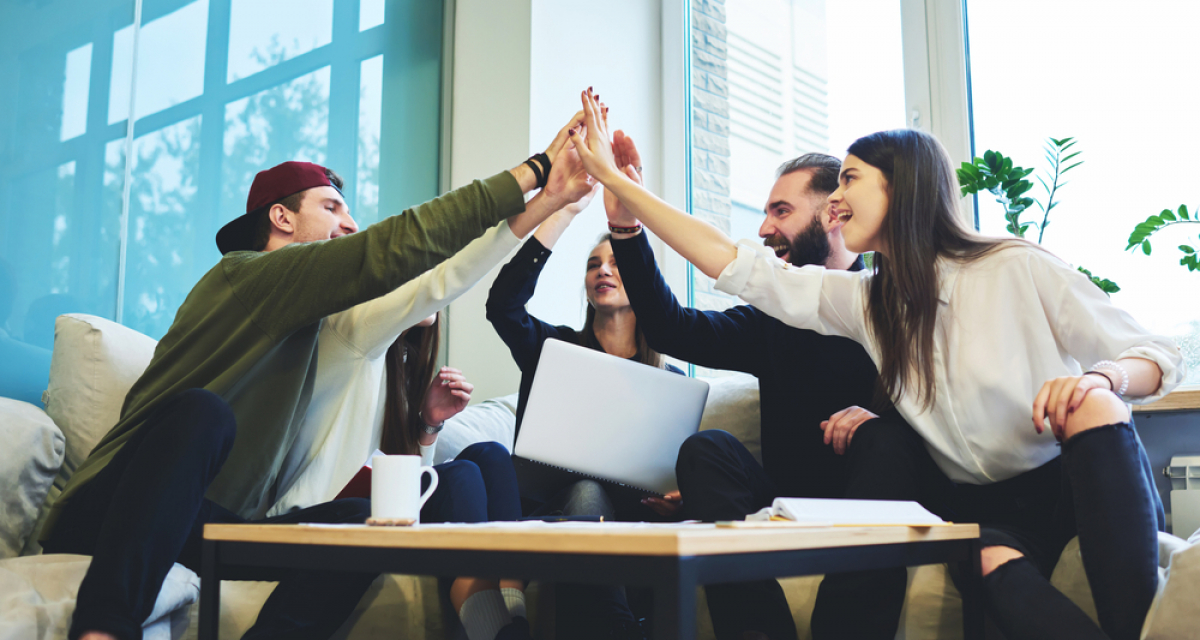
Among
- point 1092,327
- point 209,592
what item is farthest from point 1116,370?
point 209,592

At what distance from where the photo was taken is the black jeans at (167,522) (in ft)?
3.25

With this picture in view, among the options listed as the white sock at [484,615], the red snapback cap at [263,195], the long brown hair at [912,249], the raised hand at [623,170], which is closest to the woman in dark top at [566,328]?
the raised hand at [623,170]

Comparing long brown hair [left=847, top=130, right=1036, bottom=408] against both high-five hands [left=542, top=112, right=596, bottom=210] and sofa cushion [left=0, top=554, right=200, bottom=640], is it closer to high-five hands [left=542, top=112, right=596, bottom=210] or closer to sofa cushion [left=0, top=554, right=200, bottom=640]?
high-five hands [left=542, top=112, right=596, bottom=210]

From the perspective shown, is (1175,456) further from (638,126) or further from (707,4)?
(707,4)

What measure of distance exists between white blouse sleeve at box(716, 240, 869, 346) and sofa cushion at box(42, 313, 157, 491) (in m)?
1.17

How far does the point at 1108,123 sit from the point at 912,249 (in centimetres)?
137

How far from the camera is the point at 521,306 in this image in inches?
78.5

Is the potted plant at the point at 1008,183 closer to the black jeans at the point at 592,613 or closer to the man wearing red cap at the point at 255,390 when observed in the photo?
the man wearing red cap at the point at 255,390

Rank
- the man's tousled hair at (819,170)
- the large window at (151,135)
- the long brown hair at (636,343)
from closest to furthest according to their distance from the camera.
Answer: the large window at (151,135) < the man's tousled hair at (819,170) < the long brown hair at (636,343)

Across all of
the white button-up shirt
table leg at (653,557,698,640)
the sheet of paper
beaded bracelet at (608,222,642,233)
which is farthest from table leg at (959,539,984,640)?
beaded bracelet at (608,222,642,233)

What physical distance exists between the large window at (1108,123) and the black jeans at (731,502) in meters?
1.37

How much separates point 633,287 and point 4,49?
146 centimetres

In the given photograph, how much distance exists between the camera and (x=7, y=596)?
1084 mm

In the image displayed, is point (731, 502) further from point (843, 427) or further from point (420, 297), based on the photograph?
point (420, 297)
